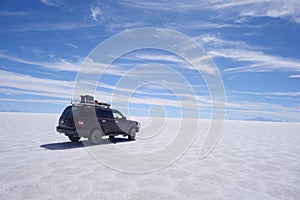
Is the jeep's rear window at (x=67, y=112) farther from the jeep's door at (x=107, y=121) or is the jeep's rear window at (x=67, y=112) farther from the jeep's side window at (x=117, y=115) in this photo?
the jeep's side window at (x=117, y=115)

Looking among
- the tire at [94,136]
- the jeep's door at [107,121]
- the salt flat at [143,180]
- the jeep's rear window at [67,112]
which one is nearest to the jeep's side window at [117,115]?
the jeep's door at [107,121]

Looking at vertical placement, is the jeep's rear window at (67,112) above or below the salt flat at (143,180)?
above

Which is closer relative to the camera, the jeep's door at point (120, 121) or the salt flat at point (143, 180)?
the salt flat at point (143, 180)

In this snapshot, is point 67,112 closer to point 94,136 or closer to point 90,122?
point 90,122

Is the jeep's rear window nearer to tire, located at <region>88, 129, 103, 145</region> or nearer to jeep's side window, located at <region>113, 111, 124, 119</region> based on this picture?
tire, located at <region>88, 129, 103, 145</region>

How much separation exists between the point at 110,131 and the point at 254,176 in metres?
8.19

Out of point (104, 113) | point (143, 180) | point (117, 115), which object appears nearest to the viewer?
point (143, 180)

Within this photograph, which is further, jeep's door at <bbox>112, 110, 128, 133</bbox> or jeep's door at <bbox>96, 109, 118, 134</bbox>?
jeep's door at <bbox>112, 110, 128, 133</bbox>

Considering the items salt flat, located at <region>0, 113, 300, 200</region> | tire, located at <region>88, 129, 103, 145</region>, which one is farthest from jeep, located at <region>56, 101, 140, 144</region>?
salt flat, located at <region>0, 113, 300, 200</region>

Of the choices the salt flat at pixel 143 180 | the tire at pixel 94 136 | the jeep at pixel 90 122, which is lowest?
the salt flat at pixel 143 180

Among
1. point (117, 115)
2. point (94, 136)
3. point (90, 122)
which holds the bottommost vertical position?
point (94, 136)

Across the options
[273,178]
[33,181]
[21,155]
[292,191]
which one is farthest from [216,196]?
[21,155]

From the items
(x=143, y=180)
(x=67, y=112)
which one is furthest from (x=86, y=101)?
(x=143, y=180)

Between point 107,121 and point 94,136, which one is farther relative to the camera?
point 107,121
